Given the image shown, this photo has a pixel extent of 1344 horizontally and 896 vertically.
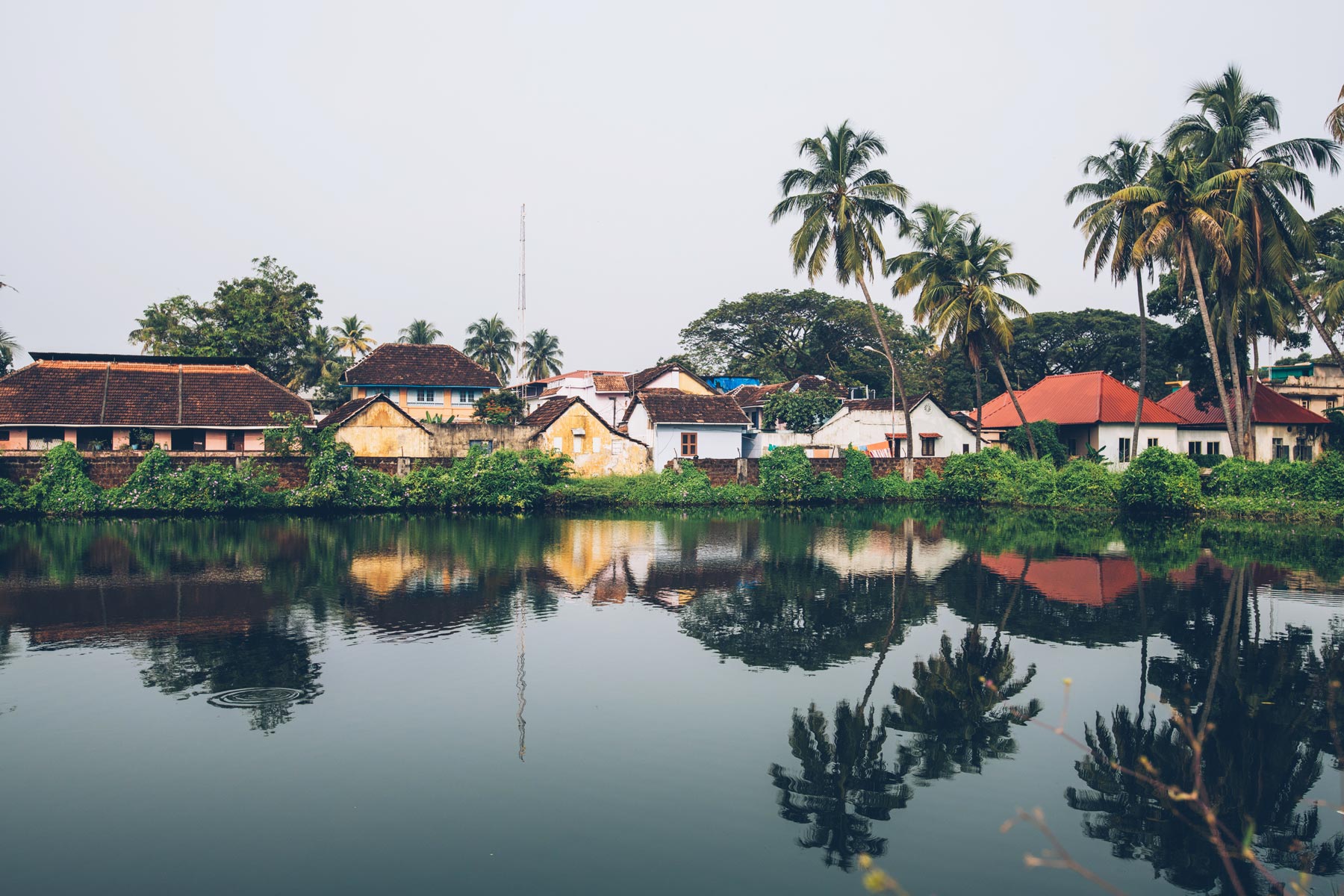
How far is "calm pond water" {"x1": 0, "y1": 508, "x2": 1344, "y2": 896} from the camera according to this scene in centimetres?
810

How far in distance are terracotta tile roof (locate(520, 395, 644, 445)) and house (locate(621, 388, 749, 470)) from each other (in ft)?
3.40

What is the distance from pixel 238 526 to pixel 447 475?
8848 mm

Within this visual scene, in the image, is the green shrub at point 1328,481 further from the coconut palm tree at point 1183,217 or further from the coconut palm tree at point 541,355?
the coconut palm tree at point 541,355

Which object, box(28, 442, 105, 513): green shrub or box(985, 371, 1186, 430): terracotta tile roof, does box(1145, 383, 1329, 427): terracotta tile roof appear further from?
box(28, 442, 105, 513): green shrub

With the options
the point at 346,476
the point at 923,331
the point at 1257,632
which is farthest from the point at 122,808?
the point at 923,331

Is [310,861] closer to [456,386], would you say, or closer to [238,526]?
[238,526]

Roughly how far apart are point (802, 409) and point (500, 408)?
15.3 m

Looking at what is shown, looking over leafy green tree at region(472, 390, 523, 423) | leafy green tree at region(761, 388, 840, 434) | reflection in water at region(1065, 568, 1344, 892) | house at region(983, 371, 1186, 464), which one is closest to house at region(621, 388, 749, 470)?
leafy green tree at region(761, 388, 840, 434)

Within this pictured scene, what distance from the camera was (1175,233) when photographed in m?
34.7

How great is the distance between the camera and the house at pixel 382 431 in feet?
134

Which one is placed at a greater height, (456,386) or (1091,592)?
(456,386)

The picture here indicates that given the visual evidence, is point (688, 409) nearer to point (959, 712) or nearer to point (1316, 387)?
point (1316, 387)

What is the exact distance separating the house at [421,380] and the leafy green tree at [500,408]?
6416 millimetres

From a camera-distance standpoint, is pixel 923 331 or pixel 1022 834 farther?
pixel 923 331
